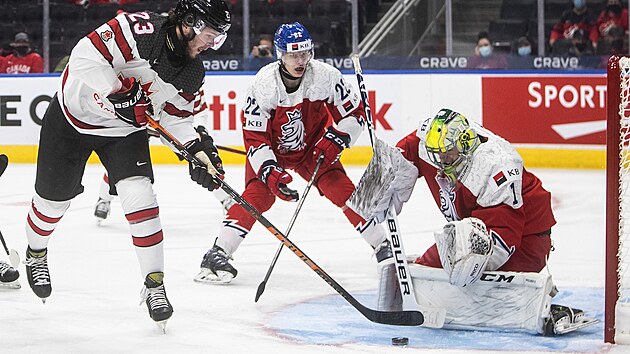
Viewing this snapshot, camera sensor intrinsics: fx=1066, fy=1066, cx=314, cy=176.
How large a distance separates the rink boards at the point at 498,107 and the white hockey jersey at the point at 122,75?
14.5 ft

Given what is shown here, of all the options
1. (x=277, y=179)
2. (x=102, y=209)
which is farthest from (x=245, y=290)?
(x=102, y=209)

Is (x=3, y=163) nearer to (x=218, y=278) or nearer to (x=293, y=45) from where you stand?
(x=218, y=278)

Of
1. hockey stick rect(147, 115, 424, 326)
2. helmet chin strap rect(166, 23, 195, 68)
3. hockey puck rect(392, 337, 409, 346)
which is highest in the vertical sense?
helmet chin strap rect(166, 23, 195, 68)

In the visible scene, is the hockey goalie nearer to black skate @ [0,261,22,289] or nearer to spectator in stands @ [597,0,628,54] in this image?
black skate @ [0,261,22,289]

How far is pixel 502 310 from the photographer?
3.19 metres

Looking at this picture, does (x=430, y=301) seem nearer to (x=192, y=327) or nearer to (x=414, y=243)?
(x=192, y=327)

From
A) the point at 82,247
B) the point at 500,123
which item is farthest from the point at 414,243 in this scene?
the point at 500,123

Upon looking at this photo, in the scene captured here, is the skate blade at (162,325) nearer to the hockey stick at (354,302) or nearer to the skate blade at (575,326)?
the hockey stick at (354,302)

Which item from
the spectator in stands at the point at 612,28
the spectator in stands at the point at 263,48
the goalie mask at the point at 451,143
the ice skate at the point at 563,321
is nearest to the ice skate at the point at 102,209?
the goalie mask at the point at 451,143

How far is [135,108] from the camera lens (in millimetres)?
3150

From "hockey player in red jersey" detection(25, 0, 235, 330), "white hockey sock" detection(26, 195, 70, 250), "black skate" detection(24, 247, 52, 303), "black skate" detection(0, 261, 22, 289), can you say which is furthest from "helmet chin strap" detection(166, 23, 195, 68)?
"black skate" detection(0, 261, 22, 289)

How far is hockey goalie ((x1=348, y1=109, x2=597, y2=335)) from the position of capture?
3137 millimetres

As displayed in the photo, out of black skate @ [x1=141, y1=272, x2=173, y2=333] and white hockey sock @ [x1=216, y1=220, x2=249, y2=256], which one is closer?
black skate @ [x1=141, y1=272, x2=173, y2=333]

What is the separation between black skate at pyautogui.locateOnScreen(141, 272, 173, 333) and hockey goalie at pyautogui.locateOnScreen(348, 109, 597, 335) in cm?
69
